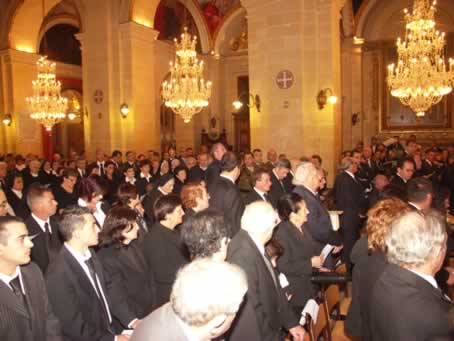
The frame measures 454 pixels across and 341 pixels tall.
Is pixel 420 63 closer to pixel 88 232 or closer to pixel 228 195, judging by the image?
pixel 228 195

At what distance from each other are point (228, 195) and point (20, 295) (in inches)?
115

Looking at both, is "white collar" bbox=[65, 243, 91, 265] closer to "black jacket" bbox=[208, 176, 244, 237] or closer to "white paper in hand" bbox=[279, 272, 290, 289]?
"white paper in hand" bbox=[279, 272, 290, 289]

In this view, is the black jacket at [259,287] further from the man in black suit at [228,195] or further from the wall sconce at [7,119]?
the wall sconce at [7,119]

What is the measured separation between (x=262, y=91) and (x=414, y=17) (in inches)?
180

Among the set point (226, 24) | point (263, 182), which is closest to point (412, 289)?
point (263, 182)

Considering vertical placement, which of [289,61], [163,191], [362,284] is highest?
[289,61]

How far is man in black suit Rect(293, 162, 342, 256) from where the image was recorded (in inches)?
199

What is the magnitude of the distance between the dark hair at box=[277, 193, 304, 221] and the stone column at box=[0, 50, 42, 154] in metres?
15.7

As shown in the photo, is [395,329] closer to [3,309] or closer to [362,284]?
[362,284]

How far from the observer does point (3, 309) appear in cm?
258

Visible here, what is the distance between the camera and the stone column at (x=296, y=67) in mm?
11039

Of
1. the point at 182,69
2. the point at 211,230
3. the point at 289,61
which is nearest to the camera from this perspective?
the point at 211,230

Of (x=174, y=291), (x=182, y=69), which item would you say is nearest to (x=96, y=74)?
(x=182, y=69)

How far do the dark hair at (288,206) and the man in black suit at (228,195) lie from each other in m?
0.90
